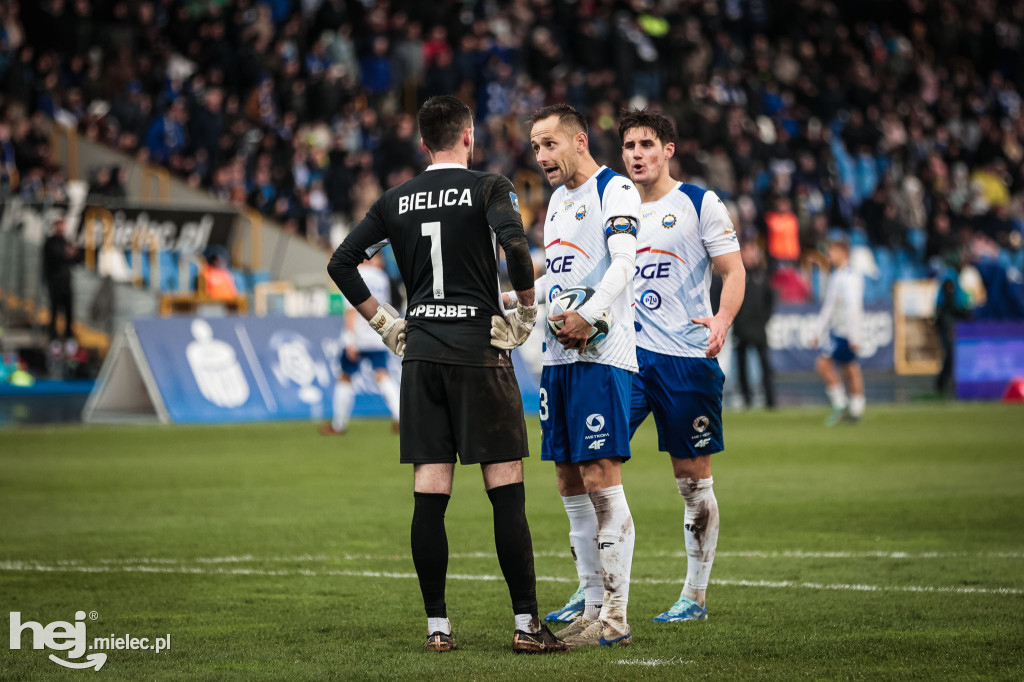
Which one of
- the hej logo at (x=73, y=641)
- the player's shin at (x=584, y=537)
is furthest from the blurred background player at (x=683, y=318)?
the hej logo at (x=73, y=641)

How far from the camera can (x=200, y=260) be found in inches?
1008

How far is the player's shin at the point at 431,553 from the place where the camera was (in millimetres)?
5703

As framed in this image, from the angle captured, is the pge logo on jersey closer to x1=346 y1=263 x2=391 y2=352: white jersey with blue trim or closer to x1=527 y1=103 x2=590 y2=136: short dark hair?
x1=527 y1=103 x2=590 y2=136: short dark hair

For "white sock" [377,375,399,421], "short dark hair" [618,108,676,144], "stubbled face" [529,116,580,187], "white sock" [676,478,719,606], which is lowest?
"white sock" [676,478,719,606]

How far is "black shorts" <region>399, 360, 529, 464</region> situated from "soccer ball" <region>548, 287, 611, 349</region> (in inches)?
14.9

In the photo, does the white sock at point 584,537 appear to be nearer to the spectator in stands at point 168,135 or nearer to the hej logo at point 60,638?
the hej logo at point 60,638

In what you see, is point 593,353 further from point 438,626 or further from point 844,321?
point 844,321

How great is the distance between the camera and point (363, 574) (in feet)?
26.0

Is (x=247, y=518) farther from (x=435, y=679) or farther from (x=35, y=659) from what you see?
(x=435, y=679)

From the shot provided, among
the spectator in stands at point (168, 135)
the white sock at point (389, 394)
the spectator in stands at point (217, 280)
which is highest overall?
the spectator in stands at point (168, 135)

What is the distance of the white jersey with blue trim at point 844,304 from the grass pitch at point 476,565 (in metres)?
3.57

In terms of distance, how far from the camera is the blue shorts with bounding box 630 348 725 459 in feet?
21.9

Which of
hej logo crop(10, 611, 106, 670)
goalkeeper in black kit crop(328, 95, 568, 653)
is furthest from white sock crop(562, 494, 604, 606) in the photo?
hej logo crop(10, 611, 106, 670)

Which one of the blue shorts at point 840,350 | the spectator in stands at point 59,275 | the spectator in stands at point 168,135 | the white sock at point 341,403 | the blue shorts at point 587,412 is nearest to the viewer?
the blue shorts at point 587,412
